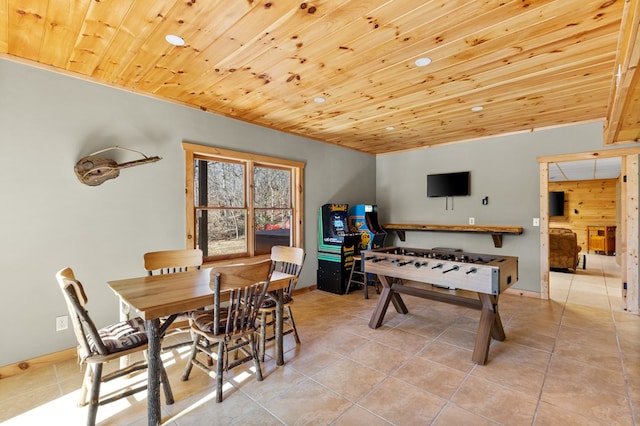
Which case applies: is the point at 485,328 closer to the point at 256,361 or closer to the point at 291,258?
the point at 291,258

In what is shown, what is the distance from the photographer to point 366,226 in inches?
205

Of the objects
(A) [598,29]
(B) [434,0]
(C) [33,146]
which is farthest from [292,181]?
(A) [598,29]

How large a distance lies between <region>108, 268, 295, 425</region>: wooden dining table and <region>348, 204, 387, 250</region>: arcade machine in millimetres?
2859

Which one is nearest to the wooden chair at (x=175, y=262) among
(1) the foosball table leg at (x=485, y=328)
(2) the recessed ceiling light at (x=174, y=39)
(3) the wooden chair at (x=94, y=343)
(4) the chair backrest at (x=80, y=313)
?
(3) the wooden chair at (x=94, y=343)

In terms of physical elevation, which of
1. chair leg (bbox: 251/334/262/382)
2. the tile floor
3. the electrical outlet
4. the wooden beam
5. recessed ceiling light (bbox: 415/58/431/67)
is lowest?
the tile floor

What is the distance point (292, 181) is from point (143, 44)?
2.85 metres

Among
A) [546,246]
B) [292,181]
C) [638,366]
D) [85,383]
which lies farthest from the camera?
[292,181]

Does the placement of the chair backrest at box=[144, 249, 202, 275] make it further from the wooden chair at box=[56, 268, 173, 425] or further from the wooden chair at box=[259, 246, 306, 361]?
the wooden chair at box=[259, 246, 306, 361]

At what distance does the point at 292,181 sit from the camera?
487cm

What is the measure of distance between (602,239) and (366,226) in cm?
873

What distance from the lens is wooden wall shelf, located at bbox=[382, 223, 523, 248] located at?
4.65 meters

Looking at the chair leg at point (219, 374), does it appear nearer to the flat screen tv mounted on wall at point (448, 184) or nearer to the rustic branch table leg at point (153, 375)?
the rustic branch table leg at point (153, 375)

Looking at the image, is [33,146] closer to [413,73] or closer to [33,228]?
[33,228]

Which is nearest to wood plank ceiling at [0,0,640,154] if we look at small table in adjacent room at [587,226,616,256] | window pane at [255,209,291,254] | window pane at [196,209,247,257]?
window pane at [196,209,247,257]
